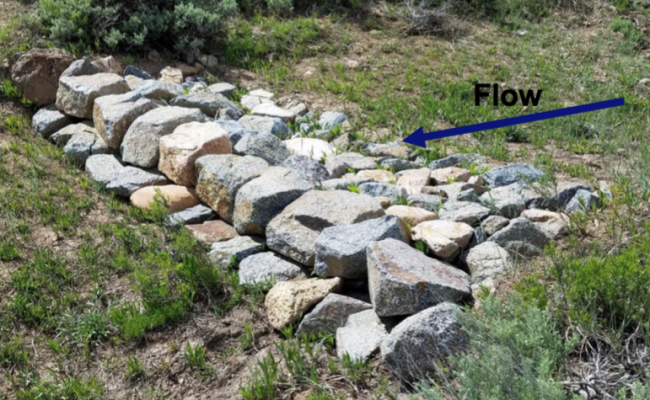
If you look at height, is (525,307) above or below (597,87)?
above

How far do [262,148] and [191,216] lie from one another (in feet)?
3.25

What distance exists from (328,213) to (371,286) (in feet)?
2.96

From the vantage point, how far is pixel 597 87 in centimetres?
888

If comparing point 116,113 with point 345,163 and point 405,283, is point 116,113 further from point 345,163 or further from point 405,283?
point 405,283

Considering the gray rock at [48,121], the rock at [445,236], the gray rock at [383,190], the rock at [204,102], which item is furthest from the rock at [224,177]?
the gray rock at [48,121]

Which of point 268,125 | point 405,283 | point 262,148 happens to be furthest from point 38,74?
point 405,283

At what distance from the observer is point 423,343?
3.69 metres

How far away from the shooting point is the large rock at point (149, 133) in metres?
6.20

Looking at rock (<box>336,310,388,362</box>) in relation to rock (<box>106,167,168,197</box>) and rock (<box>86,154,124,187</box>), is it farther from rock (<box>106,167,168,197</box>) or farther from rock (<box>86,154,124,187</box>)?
rock (<box>86,154,124,187</box>)

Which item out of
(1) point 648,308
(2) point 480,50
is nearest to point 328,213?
(1) point 648,308

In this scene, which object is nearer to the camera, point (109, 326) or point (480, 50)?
point (109, 326)

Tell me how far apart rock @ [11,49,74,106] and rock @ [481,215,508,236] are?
16.3ft

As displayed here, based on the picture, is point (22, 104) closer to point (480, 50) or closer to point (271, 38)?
point (271, 38)

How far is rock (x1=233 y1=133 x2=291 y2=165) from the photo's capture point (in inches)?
242
